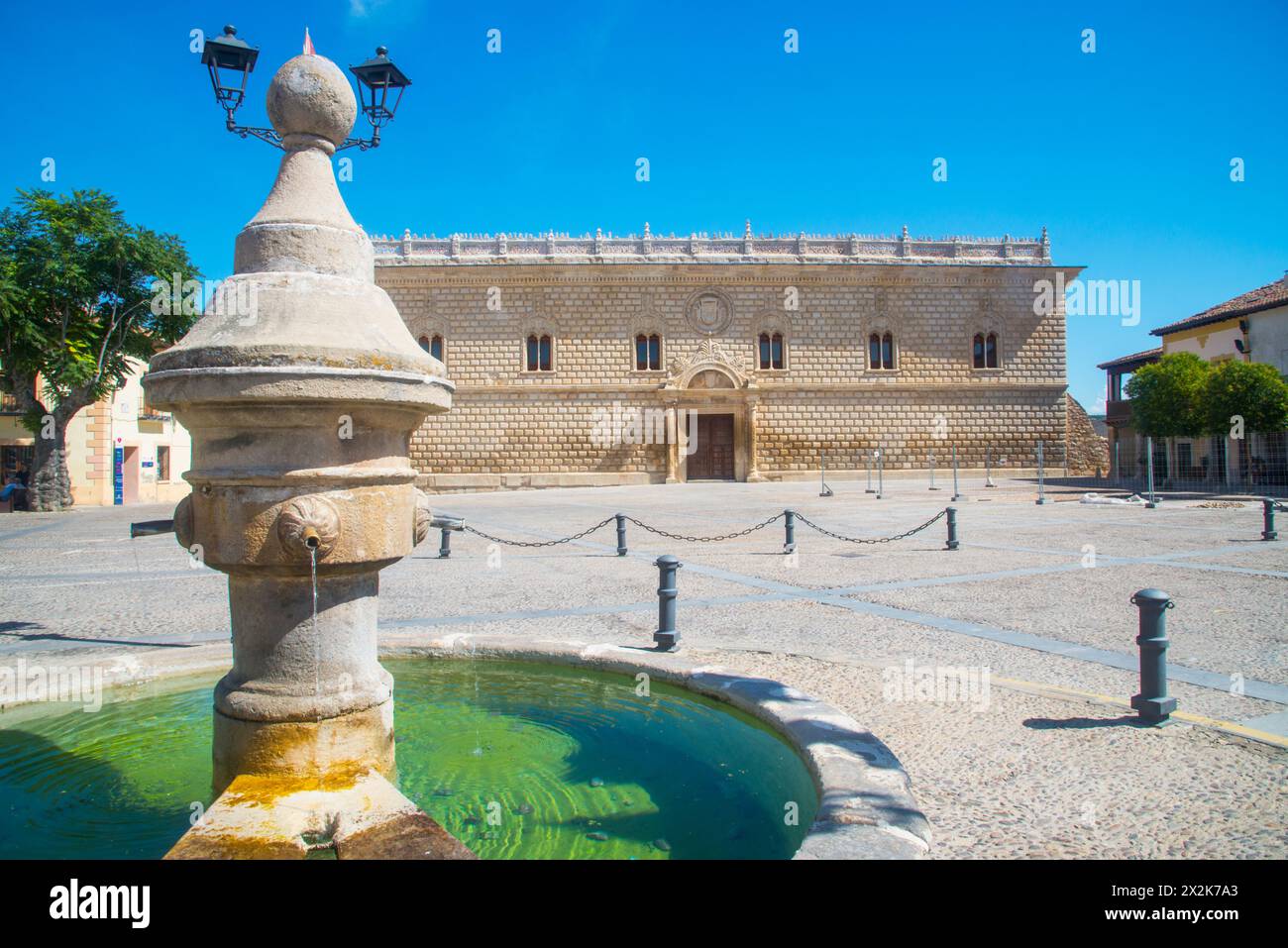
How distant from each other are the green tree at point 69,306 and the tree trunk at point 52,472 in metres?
0.03

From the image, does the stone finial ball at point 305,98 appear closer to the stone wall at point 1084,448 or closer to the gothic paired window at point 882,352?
the gothic paired window at point 882,352

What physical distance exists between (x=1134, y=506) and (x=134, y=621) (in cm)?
1886

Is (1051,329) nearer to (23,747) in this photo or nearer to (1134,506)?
(1134,506)

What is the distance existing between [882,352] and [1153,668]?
30020mm

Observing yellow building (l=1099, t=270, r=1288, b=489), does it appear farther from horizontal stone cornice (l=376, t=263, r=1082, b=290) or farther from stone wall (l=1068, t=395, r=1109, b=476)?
horizontal stone cornice (l=376, t=263, r=1082, b=290)

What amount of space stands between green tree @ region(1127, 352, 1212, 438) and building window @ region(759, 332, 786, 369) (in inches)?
480

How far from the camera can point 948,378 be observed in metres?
32.3

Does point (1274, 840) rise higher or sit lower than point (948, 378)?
lower

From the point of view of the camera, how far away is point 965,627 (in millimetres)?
6102

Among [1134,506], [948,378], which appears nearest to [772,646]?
[1134,506]

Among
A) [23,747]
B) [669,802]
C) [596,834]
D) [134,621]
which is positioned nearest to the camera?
[596,834]

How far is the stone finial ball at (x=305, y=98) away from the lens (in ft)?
9.88

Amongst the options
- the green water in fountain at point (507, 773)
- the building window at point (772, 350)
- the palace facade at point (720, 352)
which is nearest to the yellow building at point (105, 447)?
the palace facade at point (720, 352)
